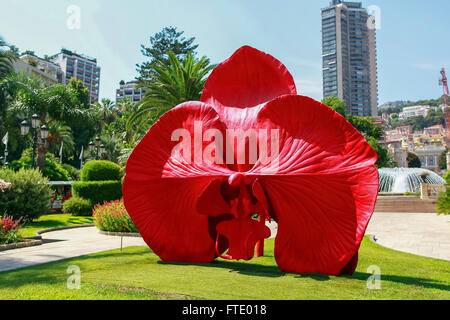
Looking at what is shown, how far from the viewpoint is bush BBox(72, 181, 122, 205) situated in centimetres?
2328

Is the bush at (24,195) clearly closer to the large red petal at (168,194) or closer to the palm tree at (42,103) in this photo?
the palm tree at (42,103)

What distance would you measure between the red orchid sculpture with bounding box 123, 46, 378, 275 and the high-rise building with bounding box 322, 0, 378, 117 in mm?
126053

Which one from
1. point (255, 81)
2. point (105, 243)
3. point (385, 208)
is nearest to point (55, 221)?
point (105, 243)

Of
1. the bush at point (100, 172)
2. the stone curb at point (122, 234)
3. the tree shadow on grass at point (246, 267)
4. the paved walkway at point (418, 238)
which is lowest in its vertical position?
the stone curb at point (122, 234)

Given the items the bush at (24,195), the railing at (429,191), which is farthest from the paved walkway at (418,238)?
the bush at (24,195)

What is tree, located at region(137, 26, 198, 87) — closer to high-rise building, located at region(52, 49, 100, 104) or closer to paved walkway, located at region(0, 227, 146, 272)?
paved walkway, located at region(0, 227, 146, 272)

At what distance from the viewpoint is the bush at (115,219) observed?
14.5m

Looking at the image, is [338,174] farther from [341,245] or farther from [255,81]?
[255,81]

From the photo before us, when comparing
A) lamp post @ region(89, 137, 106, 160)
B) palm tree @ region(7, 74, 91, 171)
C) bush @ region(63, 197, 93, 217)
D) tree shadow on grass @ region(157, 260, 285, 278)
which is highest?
palm tree @ region(7, 74, 91, 171)

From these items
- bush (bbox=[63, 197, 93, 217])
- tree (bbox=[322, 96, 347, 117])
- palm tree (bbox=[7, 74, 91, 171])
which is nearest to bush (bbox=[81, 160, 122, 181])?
bush (bbox=[63, 197, 93, 217])

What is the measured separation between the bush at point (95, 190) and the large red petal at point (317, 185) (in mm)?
19742

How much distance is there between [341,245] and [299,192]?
97 cm

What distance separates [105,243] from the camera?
1198 centimetres
